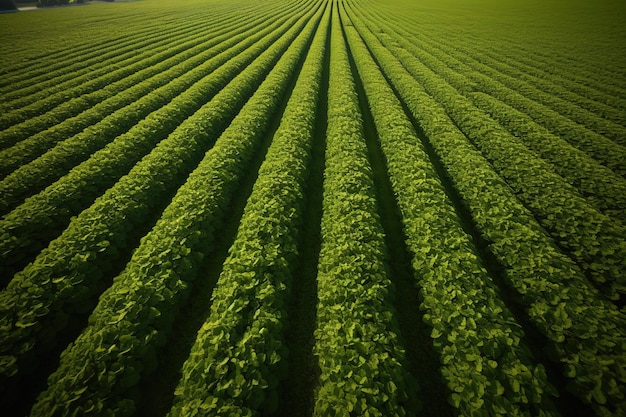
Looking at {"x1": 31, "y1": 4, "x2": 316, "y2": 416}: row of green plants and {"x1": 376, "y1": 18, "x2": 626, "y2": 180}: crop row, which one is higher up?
{"x1": 376, "y1": 18, "x2": 626, "y2": 180}: crop row

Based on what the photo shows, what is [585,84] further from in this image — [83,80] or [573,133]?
[83,80]

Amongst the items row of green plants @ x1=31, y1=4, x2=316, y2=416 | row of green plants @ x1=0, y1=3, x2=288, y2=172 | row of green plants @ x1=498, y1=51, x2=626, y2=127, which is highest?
row of green plants @ x1=498, y1=51, x2=626, y2=127

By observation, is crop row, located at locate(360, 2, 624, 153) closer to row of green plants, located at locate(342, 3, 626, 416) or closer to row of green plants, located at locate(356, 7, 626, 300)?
row of green plants, located at locate(356, 7, 626, 300)

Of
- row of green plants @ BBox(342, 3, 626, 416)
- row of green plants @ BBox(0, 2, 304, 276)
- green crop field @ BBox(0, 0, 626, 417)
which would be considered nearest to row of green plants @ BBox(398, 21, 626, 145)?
green crop field @ BBox(0, 0, 626, 417)

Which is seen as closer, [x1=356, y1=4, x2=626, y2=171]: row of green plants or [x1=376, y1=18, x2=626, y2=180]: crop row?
[x1=376, y1=18, x2=626, y2=180]: crop row

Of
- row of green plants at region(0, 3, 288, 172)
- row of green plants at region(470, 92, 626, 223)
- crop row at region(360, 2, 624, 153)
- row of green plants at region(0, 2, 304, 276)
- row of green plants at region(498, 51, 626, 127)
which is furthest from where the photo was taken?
row of green plants at region(498, 51, 626, 127)

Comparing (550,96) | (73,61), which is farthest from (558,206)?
(73,61)

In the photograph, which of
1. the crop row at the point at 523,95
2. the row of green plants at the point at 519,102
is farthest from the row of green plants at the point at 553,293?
the crop row at the point at 523,95
